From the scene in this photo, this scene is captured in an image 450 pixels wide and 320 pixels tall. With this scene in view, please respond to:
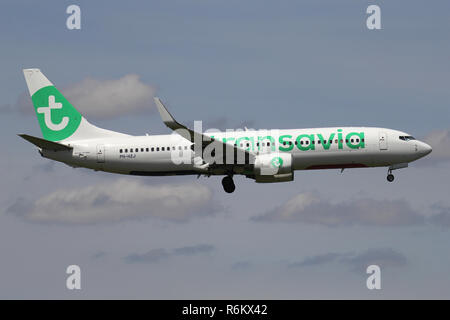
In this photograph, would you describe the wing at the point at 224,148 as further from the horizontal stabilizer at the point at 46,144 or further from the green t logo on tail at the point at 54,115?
the green t logo on tail at the point at 54,115

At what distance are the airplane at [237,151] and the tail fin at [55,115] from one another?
220 mm

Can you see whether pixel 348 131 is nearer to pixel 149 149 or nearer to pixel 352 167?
pixel 352 167

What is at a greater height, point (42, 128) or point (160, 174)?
point (42, 128)

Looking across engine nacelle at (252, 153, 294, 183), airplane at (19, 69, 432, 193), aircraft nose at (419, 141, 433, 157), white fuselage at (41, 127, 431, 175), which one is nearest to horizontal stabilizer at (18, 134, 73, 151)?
airplane at (19, 69, 432, 193)

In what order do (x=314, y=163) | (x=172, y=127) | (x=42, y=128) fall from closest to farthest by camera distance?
(x=172, y=127) < (x=314, y=163) < (x=42, y=128)

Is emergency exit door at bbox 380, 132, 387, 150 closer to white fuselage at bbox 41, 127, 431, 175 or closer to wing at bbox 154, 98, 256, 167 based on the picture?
white fuselage at bbox 41, 127, 431, 175

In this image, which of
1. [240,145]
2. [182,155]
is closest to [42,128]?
[182,155]

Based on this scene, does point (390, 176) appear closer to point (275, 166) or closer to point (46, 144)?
point (275, 166)

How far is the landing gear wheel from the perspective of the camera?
70.0 m

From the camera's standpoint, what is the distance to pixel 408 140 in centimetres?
6906

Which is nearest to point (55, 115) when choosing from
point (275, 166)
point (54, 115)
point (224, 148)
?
point (54, 115)

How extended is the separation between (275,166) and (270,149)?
181 cm

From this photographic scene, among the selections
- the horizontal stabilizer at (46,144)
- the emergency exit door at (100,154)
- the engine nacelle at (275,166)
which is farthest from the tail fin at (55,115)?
the engine nacelle at (275,166)

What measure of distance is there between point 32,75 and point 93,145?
908cm
